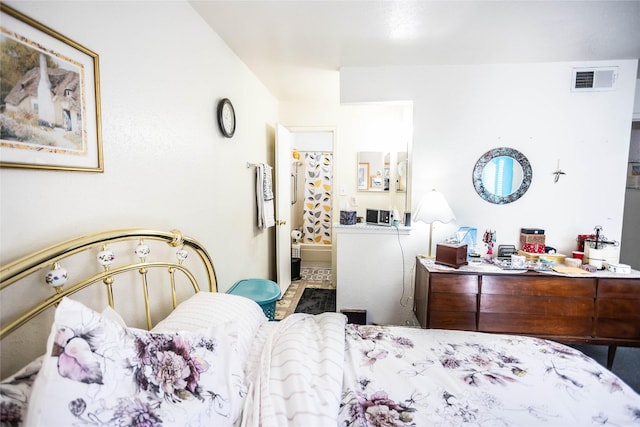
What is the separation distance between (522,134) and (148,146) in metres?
2.73

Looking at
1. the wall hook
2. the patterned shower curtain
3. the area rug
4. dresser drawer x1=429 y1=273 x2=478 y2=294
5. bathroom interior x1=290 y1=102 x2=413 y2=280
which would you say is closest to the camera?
dresser drawer x1=429 y1=273 x2=478 y2=294

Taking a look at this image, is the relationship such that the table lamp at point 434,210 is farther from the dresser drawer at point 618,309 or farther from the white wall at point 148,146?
the white wall at point 148,146

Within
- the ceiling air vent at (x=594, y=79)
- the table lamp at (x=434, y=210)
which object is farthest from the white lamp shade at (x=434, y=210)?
the ceiling air vent at (x=594, y=79)

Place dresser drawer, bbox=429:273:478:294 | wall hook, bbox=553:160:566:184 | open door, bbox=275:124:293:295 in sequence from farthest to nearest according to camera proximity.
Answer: open door, bbox=275:124:293:295 < wall hook, bbox=553:160:566:184 < dresser drawer, bbox=429:273:478:294

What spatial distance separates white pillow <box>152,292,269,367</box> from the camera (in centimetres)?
108

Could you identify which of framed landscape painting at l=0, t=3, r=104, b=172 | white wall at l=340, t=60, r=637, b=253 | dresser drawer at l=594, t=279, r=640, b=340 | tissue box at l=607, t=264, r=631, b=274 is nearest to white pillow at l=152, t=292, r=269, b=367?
framed landscape painting at l=0, t=3, r=104, b=172

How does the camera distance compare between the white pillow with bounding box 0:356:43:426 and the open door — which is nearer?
the white pillow with bounding box 0:356:43:426

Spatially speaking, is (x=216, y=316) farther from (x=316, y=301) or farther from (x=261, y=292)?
(x=316, y=301)

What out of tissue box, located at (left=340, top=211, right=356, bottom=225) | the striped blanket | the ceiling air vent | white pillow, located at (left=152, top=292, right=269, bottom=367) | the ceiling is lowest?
the striped blanket

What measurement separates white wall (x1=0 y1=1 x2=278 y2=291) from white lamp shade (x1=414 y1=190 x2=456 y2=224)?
152cm

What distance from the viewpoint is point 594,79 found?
2.25m

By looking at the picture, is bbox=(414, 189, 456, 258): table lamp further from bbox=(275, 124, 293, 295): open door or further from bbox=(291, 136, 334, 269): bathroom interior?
bbox=(291, 136, 334, 269): bathroom interior

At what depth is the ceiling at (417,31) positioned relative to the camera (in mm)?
1563

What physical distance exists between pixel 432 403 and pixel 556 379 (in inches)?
20.8
